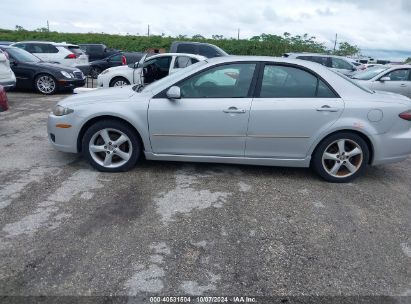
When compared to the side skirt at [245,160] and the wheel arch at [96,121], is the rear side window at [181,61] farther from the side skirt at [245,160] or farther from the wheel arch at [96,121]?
the side skirt at [245,160]

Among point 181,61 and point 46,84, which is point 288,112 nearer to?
point 181,61

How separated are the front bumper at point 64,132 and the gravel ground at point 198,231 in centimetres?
32

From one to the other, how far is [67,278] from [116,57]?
16759 mm

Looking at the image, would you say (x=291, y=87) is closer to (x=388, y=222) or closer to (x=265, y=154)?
(x=265, y=154)

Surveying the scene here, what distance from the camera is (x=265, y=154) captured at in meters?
4.75

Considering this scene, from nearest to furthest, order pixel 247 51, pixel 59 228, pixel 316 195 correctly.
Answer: pixel 59 228 → pixel 316 195 → pixel 247 51

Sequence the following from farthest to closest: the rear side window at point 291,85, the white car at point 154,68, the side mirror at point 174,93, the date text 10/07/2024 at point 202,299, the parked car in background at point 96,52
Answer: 1. the parked car in background at point 96,52
2. the white car at point 154,68
3. the rear side window at point 291,85
4. the side mirror at point 174,93
5. the date text 10/07/2024 at point 202,299

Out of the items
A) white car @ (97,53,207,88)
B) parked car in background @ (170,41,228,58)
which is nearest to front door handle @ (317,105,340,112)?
white car @ (97,53,207,88)

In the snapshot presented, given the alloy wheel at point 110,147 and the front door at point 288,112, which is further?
the alloy wheel at point 110,147

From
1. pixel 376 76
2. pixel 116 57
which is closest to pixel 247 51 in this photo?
pixel 116 57

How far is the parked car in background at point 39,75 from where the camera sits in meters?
11.4

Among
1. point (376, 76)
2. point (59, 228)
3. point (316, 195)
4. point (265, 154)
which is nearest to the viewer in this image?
point (59, 228)

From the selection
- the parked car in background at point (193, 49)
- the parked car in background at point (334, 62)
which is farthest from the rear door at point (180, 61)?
the parked car in background at point (334, 62)

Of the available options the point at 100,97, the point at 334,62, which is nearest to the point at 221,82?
the point at 100,97
